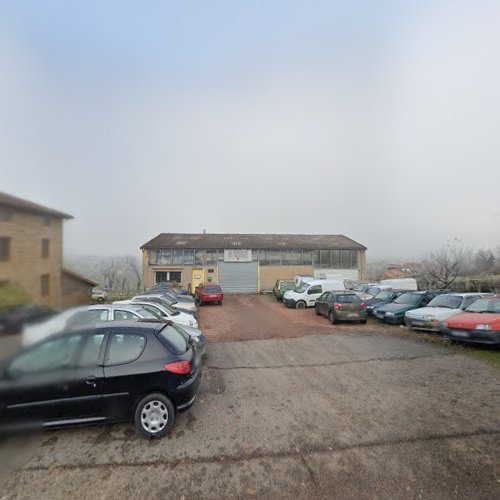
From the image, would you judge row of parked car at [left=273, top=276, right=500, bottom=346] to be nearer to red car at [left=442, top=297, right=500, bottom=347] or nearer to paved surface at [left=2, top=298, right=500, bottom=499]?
red car at [left=442, top=297, right=500, bottom=347]

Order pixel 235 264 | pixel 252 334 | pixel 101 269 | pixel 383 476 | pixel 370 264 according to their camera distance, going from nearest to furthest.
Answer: pixel 101 269
pixel 383 476
pixel 252 334
pixel 235 264
pixel 370 264

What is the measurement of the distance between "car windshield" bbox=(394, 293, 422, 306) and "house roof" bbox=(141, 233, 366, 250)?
1432cm

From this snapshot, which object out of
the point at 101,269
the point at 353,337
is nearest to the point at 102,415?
the point at 101,269

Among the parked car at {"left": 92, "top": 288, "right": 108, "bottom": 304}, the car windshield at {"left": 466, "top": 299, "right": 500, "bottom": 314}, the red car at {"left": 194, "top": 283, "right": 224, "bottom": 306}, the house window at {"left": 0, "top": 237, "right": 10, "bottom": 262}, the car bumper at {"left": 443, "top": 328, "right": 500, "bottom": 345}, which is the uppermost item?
the house window at {"left": 0, "top": 237, "right": 10, "bottom": 262}

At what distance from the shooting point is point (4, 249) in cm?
92

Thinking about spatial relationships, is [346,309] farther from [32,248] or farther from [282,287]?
[32,248]

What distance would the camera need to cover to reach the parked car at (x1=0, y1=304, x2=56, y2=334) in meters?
0.96

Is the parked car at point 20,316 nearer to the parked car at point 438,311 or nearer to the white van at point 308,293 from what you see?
the parked car at point 438,311

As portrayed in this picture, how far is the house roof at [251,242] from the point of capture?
2408 centimetres

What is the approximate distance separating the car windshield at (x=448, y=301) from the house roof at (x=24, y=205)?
35.1ft

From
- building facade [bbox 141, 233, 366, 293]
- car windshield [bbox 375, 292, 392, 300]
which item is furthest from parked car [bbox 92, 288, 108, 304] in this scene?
building facade [bbox 141, 233, 366, 293]

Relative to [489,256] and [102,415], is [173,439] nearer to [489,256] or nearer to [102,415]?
[102,415]

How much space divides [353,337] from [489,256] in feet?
66.4

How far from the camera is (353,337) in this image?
8.16 m
